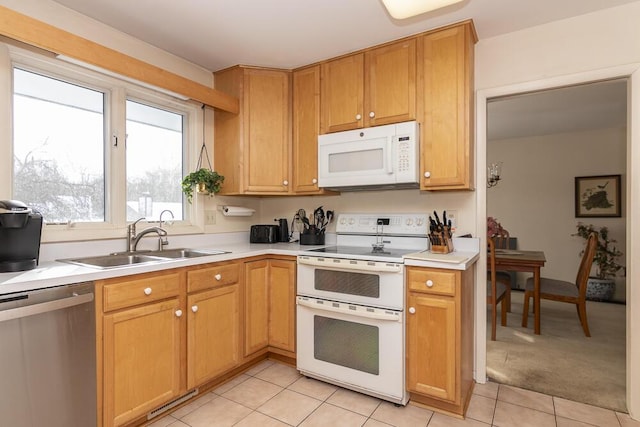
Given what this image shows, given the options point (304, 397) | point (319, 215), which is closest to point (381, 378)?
point (304, 397)

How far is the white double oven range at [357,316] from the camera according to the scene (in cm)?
199

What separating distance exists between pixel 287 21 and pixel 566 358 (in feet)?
10.7

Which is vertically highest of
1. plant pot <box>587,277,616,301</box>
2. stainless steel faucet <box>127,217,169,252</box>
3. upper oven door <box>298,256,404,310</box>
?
stainless steel faucet <box>127,217,169,252</box>

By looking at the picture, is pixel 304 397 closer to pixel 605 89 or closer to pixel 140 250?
pixel 140 250

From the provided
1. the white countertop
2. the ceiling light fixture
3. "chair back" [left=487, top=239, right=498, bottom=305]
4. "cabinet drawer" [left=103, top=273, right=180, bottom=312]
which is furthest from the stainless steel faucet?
"chair back" [left=487, top=239, right=498, bottom=305]

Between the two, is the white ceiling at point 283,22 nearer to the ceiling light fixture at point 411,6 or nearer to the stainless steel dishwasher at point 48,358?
the ceiling light fixture at point 411,6

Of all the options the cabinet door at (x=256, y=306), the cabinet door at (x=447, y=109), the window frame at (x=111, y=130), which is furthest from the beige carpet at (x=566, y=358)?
the window frame at (x=111, y=130)

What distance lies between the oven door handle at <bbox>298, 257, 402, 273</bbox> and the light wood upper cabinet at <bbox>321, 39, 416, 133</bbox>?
1.02m

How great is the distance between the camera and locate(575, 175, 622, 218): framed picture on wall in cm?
464

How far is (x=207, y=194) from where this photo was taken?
2.79m

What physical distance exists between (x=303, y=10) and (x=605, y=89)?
3.14 meters

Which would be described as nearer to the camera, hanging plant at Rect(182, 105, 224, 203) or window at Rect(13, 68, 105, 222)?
window at Rect(13, 68, 105, 222)

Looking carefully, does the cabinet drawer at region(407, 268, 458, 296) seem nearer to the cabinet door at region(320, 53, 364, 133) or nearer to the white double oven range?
the white double oven range

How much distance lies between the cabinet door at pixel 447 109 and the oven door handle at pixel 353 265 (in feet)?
2.13
